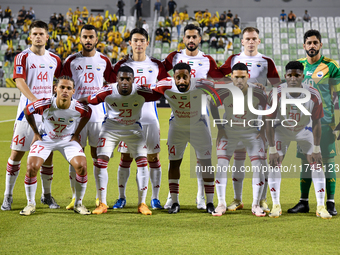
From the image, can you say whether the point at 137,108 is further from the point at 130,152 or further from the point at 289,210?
the point at 289,210

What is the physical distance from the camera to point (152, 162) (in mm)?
5199

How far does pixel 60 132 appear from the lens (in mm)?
4742

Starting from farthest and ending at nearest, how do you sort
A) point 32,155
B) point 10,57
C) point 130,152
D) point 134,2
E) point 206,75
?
point 134,2, point 10,57, point 206,75, point 130,152, point 32,155

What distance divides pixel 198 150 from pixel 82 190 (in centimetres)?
147

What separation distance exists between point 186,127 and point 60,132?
1521mm

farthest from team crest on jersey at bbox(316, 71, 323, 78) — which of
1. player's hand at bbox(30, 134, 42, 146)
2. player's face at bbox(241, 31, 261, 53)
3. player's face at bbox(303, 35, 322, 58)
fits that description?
player's hand at bbox(30, 134, 42, 146)

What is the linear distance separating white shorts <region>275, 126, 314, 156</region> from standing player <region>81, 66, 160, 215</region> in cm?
161

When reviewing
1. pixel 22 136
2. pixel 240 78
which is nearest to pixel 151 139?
pixel 240 78

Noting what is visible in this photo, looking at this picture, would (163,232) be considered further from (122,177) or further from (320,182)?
(320,182)

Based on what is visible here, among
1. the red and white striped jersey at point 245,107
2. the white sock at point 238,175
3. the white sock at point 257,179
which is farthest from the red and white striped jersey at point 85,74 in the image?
the white sock at point 257,179

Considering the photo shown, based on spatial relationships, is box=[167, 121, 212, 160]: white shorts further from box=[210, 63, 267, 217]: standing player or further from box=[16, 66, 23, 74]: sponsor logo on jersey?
box=[16, 66, 23, 74]: sponsor logo on jersey

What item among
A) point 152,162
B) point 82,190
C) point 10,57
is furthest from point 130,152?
point 10,57

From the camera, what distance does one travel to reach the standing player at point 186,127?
4.72 metres

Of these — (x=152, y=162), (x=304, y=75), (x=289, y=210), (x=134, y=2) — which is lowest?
(x=289, y=210)
